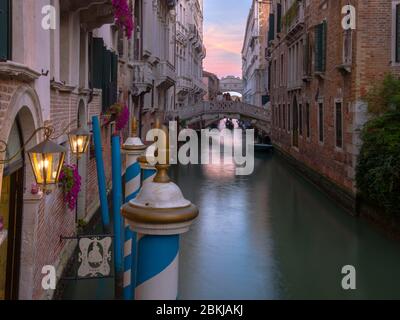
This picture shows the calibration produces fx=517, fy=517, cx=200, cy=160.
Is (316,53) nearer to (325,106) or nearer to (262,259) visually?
(325,106)

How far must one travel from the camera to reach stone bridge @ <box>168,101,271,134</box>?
32812 mm

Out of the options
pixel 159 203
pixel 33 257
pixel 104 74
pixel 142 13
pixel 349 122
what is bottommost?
pixel 33 257

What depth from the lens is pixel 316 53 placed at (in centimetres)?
1505

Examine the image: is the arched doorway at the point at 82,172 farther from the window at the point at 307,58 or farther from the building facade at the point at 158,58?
the window at the point at 307,58

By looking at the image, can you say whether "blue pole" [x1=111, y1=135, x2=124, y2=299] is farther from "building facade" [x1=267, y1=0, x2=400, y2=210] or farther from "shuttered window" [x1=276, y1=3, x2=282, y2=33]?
"shuttered window" [x1=276, y1=3, x2=282, y2=33]

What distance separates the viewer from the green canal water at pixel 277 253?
7.55 meters

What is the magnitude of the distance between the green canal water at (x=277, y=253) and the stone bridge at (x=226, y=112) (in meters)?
17.0

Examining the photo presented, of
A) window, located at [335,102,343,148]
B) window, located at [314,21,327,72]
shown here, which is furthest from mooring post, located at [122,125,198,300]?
window, located at [314,21,327,72]

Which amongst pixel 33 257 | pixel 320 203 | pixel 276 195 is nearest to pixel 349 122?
pixel 320 203

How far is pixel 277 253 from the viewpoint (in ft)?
31.4

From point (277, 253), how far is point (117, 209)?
169 inches

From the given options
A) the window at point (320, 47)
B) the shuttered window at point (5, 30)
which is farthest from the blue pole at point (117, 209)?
the window at point (320, 47)

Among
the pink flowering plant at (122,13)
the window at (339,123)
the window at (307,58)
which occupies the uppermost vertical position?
the window at (307,58)

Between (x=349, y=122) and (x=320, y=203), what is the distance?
2.92m
